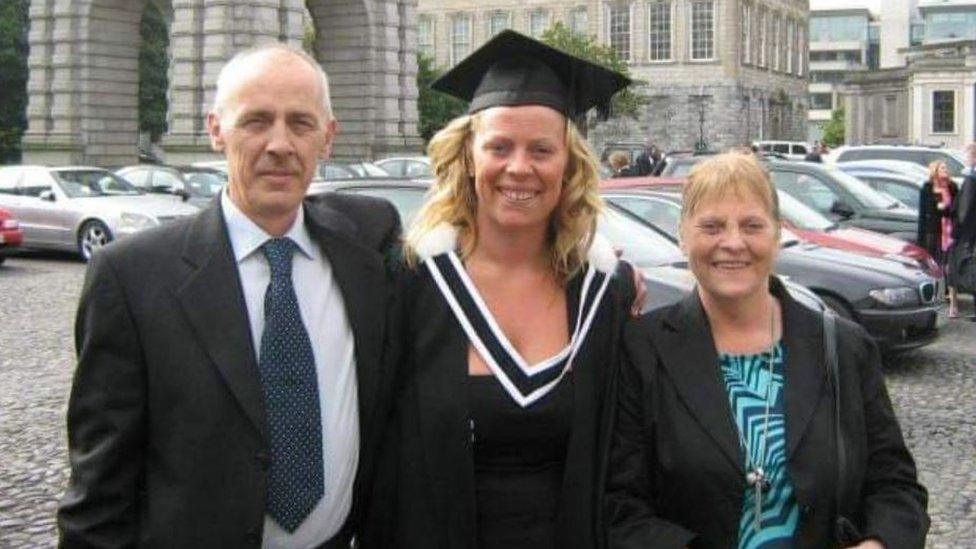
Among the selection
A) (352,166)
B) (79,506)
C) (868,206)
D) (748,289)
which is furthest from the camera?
(352,166)

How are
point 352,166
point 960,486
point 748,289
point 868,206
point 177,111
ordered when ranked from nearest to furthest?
point 748,289
point 960,486
point 868,206
point 352,166
point 177,111

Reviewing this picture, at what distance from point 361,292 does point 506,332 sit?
1.24 ft

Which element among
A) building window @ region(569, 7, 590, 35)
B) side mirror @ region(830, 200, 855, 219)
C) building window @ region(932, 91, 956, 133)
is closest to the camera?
side mirror @ region(830, 200, 855, 219)

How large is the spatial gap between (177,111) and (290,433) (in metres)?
32.1

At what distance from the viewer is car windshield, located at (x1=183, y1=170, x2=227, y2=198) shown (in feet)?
68.6

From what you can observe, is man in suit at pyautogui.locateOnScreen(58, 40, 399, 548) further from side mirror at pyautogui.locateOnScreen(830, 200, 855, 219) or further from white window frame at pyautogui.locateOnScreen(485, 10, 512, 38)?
white window frame at pyautogui.locateOnScreen(485, 10, 512, 38)

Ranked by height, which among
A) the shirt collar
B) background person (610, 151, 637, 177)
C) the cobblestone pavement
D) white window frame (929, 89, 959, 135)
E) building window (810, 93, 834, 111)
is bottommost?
the cobblestone pavement

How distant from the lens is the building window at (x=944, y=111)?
73.4 meters

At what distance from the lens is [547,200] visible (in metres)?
3.16

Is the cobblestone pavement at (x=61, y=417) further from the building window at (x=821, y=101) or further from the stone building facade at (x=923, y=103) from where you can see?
the building window at (x=821, y=101)

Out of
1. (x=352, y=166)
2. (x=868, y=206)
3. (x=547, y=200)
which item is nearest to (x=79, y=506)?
(x=547, y=200)

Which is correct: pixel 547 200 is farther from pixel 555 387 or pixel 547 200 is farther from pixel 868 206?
pixel 868 206

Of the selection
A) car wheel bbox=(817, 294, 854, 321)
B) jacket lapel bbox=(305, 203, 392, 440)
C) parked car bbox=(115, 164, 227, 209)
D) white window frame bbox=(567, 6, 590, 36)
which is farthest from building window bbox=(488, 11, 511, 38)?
jacket lapel bbox=(305, 203, 392, 440)

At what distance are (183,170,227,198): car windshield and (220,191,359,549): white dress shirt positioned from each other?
18129 mm
